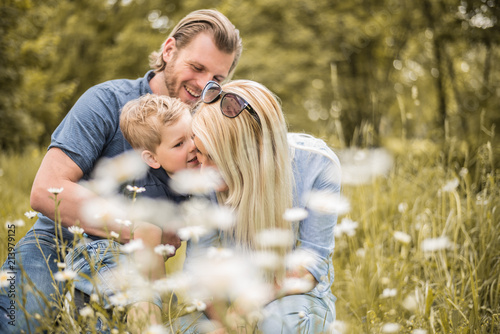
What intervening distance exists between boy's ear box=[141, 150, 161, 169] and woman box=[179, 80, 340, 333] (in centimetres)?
45

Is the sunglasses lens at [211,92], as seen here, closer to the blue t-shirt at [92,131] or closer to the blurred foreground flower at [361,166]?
the blue t-shirt at [92,131]

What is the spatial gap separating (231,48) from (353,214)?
4.52 feet

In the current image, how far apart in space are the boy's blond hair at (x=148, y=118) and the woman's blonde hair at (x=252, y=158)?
1.26 ft

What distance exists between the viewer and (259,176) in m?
1.76

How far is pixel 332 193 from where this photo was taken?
1854 mm

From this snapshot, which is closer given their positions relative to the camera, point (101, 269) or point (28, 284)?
point (28, 284)

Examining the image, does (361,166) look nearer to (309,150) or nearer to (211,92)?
(309,150)

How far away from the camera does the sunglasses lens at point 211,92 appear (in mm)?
1808

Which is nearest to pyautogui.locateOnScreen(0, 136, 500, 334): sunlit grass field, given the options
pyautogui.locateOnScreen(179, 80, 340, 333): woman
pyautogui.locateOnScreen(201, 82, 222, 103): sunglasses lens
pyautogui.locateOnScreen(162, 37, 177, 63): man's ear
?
pyautogui.locateOnScreen(179, 80, 340, 333): woman

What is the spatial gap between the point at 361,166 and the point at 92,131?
2.10m

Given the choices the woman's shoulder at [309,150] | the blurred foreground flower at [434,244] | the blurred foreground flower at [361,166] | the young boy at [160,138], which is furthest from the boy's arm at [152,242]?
the blurred foreground flower at [361,166]

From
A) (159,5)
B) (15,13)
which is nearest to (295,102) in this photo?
(159,5)

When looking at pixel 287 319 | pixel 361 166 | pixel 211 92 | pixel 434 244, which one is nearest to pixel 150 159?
pixel 211 92

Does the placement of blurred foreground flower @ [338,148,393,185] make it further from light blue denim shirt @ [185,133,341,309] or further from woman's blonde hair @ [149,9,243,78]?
light blue denim shirt @ [185,133,341,309]
